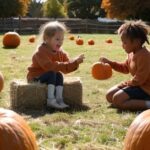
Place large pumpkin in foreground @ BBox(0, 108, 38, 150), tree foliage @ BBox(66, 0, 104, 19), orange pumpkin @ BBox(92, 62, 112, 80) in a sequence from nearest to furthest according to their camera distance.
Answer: large pumpkin in foreground @ BBox(0, 108, 38, 150) → orange pumpkin @ BBox(92, 62, 112, 80) → tree foliage @ BBox(66, 0, 104, 19)

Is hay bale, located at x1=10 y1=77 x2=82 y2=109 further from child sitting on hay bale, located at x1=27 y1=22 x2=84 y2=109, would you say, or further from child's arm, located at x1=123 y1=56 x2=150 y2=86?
child's arm, located at x1=123 y1=56 x2=150 y2=86

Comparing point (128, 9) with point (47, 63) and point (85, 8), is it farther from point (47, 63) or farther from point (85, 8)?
point (47, 63)

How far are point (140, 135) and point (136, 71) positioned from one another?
9.59 ft

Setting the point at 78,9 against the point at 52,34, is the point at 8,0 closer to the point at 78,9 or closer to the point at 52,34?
the point at 78,9

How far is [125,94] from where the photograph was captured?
6531mm

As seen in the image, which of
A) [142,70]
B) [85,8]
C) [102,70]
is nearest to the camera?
[142,70]

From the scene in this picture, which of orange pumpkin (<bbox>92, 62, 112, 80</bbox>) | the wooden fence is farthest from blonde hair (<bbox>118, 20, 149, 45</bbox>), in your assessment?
the wooden fence

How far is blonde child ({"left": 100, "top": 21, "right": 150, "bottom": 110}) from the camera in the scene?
6.38 m

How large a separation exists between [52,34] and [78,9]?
5506 cm

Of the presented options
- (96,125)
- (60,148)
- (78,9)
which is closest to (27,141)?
(60,148)

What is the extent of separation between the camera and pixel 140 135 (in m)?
3.64

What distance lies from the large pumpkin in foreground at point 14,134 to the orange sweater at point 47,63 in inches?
115

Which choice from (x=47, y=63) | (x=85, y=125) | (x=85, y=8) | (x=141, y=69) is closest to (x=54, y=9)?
(x=85, y=8)

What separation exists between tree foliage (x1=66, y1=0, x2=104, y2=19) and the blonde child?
176 ft
